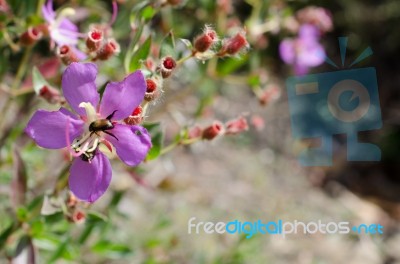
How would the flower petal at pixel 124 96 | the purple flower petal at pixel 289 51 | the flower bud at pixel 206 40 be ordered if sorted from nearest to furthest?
the flower petal at pixel 124 96 < the flower bud at pixel 206 40 < the purple flower petal at pixel 289 51

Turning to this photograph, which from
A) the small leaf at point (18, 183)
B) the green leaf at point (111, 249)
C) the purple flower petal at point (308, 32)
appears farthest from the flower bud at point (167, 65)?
the purple flower petal at point (308, 32)

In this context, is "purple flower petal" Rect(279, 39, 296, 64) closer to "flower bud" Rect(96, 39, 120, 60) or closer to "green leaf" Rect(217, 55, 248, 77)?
"green leaf" Rect(217, 55, 248, 77)

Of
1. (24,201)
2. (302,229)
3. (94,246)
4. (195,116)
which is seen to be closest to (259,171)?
(302,229)

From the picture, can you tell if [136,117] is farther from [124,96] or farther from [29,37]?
[29,37]

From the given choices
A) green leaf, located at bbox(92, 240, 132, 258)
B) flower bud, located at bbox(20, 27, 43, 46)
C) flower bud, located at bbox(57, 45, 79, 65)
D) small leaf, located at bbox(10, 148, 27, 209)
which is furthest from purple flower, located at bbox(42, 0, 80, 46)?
green leaf, located at bbox(92, 240, 132, 258)
